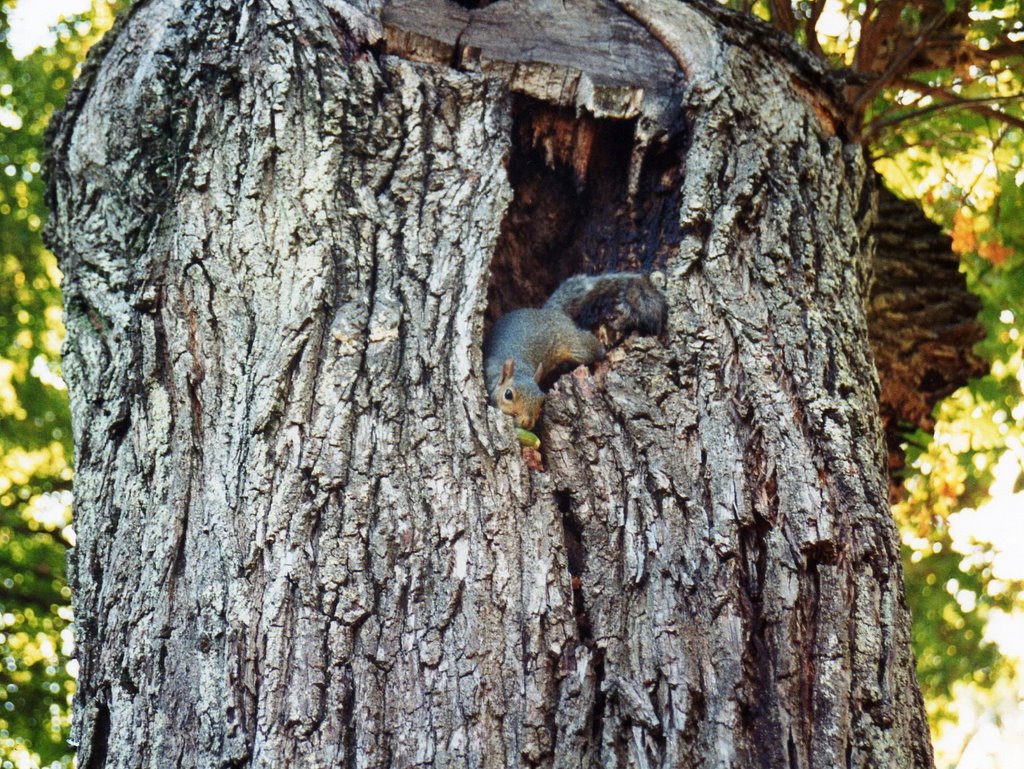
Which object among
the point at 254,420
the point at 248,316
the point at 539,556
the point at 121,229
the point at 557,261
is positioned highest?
the point at 557,261

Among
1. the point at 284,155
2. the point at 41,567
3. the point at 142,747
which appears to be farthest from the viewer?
the point at 41,567

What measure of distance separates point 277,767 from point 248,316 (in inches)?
45.2

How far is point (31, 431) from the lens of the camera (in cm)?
591

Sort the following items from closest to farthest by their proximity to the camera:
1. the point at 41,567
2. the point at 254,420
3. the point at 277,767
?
the point at 277,767, the point at 254,420, the point at 41,567

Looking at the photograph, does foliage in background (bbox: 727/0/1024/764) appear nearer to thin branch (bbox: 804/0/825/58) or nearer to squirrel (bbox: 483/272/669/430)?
thin branch (bbox: 804/0/825/58)

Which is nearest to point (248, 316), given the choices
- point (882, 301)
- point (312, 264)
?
point (312, 264)

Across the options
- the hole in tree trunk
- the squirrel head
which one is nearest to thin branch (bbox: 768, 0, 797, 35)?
the hole in tree trunk

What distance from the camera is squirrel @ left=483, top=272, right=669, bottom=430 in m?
3.02

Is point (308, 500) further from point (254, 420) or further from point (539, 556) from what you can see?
point (539, 556)

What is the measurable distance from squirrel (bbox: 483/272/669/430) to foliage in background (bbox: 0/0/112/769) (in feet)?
9.25

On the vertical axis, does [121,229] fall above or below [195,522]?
above

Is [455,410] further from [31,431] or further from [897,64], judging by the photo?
[31,431]

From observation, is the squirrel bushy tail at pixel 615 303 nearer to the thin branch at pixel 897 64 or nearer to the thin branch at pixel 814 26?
the thin branch at pixel 897 64

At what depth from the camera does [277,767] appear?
7.14ft
